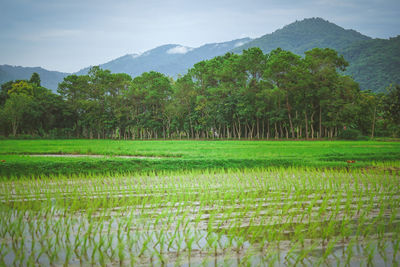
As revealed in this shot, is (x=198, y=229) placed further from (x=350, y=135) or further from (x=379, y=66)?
(x=379, y=66)

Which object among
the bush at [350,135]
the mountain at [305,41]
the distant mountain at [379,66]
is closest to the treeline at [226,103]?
the bush at [350,135]

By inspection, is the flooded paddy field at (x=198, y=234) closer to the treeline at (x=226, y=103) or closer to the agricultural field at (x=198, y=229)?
the agricultural field at (x=198, y=229)

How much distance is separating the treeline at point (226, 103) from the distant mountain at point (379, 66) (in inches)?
1079

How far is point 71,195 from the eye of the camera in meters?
8.59

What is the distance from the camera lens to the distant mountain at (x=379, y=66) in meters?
80.6

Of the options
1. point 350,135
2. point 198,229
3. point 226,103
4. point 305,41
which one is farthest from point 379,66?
point 305,41

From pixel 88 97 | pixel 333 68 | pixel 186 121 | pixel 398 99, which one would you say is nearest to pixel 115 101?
pixel 88 97

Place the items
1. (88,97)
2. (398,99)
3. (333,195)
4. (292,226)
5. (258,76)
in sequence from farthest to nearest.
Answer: (88,97)
(258,76)
(398,99)
(333,195)
(292,226)

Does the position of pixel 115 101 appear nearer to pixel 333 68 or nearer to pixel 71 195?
pixel 333 68

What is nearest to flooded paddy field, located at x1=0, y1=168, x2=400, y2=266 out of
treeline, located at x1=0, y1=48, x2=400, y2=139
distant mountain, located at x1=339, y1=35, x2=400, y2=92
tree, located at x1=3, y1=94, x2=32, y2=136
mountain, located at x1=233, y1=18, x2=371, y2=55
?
treeline, located at x1=0, y1=48, x2=400, y2=139

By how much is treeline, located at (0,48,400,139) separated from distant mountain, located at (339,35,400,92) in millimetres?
27414

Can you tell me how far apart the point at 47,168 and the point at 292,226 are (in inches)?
416

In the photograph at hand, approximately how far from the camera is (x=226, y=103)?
5228cm

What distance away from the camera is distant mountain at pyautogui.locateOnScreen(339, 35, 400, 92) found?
80.6m
